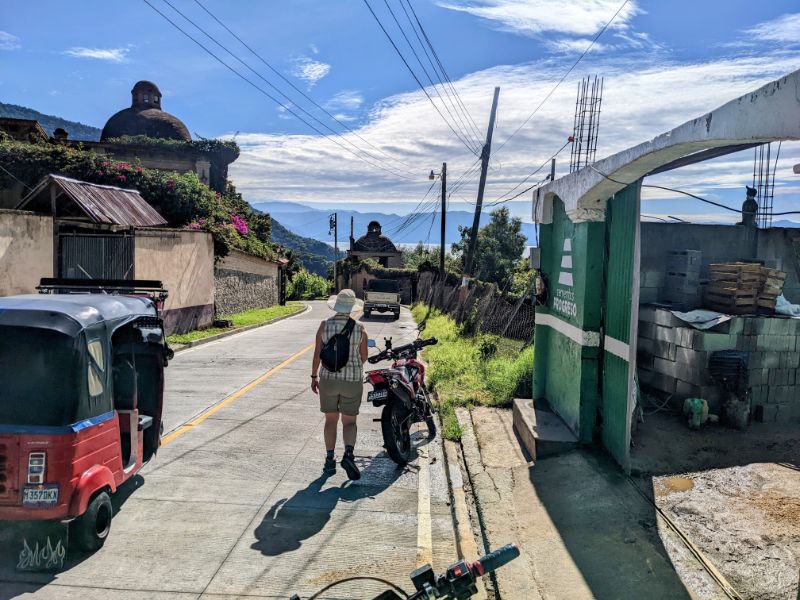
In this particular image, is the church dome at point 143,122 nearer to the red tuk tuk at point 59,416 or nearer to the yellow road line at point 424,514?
the yellow road line at point 424,514

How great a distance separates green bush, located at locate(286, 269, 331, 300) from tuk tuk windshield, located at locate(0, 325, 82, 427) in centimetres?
5314

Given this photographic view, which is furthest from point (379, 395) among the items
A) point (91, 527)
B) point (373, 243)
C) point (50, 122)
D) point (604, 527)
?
point (50, 122)

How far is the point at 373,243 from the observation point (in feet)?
242

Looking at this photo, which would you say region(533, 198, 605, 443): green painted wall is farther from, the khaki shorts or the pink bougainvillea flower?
the pink bougainvillea flower

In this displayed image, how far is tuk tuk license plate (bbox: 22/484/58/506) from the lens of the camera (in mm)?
4297

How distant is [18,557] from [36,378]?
140cm

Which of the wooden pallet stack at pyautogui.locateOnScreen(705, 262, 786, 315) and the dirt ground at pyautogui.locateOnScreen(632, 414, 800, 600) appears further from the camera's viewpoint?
the wooden pallet stack at pyautogui.locateOnScreen(705, 262, 786, 315)

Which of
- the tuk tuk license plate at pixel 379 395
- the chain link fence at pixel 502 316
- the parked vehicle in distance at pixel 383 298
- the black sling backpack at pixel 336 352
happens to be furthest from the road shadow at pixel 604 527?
the parked vehicle in distance at pixel 383 298

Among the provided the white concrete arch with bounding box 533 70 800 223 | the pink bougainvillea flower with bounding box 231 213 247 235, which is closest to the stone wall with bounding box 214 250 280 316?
the pink bougainvillea flower with bounding box 231 213 247 235

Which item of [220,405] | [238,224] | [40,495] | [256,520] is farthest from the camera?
[238,224]

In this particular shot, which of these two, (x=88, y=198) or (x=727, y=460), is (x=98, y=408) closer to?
(x=727, y=460)

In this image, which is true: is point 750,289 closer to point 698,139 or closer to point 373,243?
point 698,139

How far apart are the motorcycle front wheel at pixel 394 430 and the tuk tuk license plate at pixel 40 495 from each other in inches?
139

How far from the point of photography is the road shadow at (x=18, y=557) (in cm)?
428
